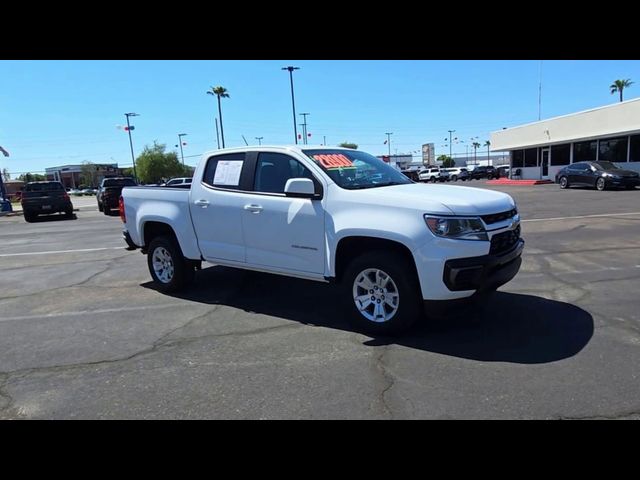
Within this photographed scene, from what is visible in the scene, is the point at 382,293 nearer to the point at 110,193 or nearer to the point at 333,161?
the point at 333,161

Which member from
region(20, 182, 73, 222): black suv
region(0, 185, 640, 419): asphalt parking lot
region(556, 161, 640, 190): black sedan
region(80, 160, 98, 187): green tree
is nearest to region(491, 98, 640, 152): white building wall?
region(556, 161, 640, 190): black sedan

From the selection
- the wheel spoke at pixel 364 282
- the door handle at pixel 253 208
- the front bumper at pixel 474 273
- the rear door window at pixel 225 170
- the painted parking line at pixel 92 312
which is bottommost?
the painted parking line at pixel 92 312

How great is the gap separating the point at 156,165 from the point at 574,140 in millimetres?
74491

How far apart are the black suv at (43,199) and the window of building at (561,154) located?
108ft

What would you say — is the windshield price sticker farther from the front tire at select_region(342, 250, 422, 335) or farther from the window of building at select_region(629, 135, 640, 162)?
the window of building at select_region(629, 135, 640, 162)

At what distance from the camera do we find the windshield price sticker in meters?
5.14

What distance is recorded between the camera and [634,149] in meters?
28.3

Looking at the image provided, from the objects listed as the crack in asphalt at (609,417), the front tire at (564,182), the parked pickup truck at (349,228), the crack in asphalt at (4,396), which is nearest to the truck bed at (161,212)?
the parked pickup truck at (349,228)

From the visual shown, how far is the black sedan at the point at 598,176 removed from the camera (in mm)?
22734

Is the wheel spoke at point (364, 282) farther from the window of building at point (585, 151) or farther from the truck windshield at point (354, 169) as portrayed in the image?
the window of building at point (585, 151)

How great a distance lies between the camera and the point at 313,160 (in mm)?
5129
